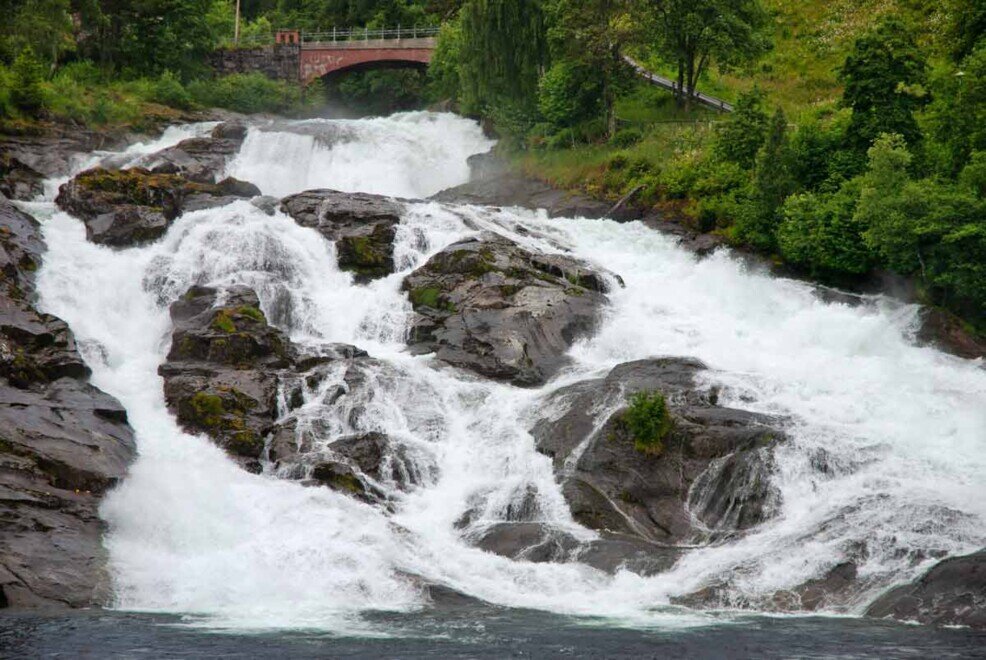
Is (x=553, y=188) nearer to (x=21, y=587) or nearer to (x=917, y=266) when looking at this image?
(x=917, y=266)

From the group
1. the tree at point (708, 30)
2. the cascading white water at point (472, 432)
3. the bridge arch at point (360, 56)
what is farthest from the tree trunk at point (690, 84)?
the bridge arch at point (360, 56)

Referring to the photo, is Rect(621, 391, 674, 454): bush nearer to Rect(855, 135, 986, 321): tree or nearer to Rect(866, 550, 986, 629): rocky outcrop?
Rect(866, 550, 986, 629): rocky outcrop

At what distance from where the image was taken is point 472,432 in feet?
95.2

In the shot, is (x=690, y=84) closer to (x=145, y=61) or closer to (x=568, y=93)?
(x=568, y=93)

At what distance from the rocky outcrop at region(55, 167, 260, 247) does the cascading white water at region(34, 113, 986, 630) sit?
0.65 meters

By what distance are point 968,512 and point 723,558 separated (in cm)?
498

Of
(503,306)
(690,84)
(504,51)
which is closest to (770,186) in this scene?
(503,306)

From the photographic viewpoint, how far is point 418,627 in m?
19.1

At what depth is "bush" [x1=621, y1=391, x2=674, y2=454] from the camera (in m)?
26.6

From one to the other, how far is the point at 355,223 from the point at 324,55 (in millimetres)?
35643

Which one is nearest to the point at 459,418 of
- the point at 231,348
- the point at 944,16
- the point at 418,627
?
the point at 231,348

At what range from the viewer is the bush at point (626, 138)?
5094cm

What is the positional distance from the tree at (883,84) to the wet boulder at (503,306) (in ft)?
39.1

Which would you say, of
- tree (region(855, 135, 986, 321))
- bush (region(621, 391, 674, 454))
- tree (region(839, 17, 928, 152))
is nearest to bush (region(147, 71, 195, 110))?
tree (region(839, 17, 928, 152))
